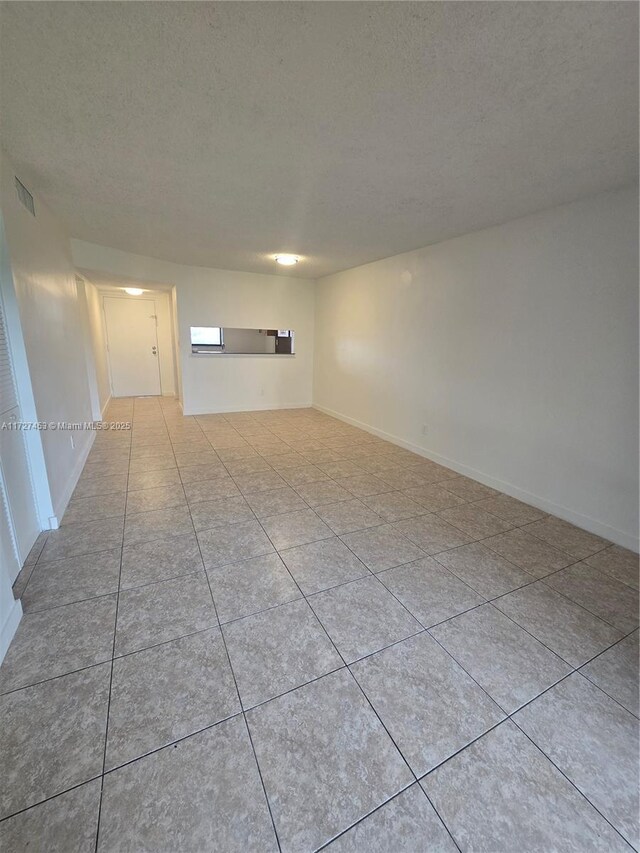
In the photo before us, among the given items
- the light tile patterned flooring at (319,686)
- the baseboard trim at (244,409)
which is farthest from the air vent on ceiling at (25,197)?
the baseboard trim at (244,409)

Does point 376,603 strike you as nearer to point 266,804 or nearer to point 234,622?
point 234,622

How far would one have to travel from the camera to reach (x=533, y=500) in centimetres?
296

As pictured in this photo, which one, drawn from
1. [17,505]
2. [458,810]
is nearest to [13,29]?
[17,505]

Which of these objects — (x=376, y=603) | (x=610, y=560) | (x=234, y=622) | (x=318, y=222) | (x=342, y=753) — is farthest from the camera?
(x=318, y=222)

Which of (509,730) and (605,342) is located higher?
(605,342)

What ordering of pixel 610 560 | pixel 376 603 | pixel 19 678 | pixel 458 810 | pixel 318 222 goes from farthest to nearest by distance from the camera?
pixel 318 222, pixel 610 560, pixel 376 603, pixel 19 678, pixel 458 810

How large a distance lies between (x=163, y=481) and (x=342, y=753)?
105 inches

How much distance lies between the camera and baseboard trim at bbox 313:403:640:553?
95.7 inches

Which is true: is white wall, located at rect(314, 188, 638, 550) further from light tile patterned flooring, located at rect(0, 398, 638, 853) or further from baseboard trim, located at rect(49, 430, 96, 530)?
baseboard trim, located at rect(49, 430, 96, 530)

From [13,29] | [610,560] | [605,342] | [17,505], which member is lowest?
[610,560]

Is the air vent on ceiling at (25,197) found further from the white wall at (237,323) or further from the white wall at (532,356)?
the white wall at (532,356)

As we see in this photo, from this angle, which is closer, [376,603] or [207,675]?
[207,675]

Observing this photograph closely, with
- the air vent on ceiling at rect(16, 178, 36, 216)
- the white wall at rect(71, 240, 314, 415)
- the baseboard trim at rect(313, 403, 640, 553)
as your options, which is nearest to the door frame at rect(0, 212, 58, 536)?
the air vent on ceiling at rect(16, 178, 36, 216)

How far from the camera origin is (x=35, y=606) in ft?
5.82
